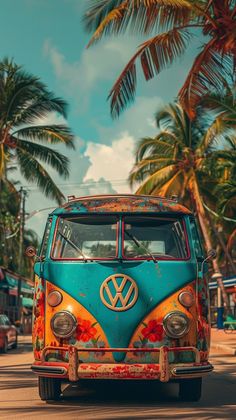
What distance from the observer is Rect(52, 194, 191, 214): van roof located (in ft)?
31.3

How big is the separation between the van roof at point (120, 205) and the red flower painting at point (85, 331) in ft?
5.07

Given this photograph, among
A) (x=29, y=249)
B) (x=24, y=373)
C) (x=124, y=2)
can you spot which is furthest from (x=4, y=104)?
(x=29, y=249)

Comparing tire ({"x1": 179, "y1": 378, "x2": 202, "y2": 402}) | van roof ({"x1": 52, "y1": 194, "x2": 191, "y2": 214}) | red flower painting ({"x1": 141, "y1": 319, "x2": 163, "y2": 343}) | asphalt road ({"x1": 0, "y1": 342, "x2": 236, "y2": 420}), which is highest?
van roof ({"x1": 52, "y1": 194, "x2": 191, "y2": 214})

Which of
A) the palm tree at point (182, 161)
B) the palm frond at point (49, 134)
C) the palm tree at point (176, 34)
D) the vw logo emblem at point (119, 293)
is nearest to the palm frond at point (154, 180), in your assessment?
the palm tree at point (182, 161)

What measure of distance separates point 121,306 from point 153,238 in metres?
1.15

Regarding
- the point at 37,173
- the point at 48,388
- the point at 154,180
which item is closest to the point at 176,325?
the point at 48,388

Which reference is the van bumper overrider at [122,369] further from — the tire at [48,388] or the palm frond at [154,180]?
the palm frond at [154,180]

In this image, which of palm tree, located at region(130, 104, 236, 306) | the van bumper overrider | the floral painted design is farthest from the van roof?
→ palm tree, located at region(130, 104, 236, 306)

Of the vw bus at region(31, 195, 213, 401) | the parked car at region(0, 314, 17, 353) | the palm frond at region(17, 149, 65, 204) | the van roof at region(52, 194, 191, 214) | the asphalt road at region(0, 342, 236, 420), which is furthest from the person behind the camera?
the palm frond at region(17, 149, 65, 204)

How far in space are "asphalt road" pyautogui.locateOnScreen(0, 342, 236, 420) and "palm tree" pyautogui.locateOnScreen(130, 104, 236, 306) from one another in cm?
2578

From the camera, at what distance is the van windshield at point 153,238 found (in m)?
9.29

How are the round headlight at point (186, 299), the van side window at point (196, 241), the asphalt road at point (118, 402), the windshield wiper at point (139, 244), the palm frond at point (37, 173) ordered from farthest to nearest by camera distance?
the palm frond at point (37, 173) < the van side window at point (196, 241) < the windshield wiper at point (139, 244) < the round headlight at point (186, 299) < the asphalt road at point (118, 402)

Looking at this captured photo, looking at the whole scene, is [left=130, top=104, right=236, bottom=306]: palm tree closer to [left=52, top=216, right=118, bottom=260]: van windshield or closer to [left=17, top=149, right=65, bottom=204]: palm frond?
[left=17, top=149, right=65, bottom=204]: palm frond

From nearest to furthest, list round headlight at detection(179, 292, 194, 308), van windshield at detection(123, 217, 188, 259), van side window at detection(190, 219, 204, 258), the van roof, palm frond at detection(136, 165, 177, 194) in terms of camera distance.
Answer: round headlight at detection(179, 292, 194, 308)
van windshield at detection(123, 217, 188, 259)
van side window at detection(190, 219, 204, 258)
the van roof
palm frond at detection(136, 165, 177, 194)
